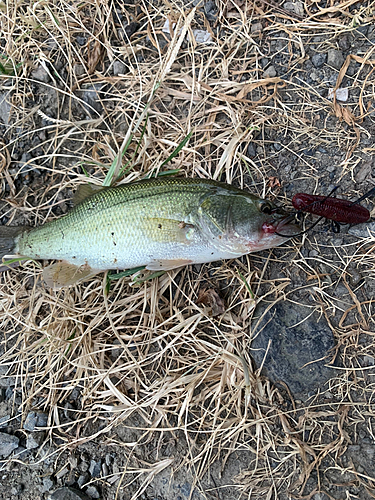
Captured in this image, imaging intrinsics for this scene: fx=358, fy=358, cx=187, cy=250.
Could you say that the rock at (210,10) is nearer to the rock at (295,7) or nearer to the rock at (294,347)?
the rock at (295,7)

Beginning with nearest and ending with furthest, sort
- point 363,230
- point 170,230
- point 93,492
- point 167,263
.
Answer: point 170,230, point 167,263, point 363,230, point 93,492

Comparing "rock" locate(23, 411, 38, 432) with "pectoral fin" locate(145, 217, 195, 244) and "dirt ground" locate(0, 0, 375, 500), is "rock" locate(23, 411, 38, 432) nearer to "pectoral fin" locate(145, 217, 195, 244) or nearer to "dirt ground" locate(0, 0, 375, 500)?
"dirt ground" locate(0, 0, 375, 500)

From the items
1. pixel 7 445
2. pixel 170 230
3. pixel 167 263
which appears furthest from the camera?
pixel 7 445

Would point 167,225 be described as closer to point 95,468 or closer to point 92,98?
point 92,98

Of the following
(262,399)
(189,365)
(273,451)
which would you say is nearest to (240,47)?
(189,365)

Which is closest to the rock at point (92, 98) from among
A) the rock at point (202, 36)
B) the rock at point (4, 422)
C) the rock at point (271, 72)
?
the rock at point (202, 36)

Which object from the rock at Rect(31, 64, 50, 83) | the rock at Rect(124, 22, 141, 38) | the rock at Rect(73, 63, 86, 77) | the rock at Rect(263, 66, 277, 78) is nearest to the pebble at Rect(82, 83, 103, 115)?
the rock at Rect(73, 63, 86, 77)

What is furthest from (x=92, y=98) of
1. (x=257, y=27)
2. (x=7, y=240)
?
(x=257, y=27)
